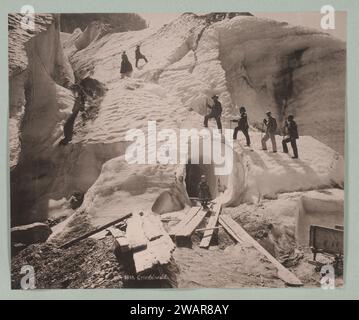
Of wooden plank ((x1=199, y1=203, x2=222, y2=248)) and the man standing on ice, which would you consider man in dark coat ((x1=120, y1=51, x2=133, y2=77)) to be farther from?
wooden plank ((x1=199, y1=203, x2=222, y2=248))

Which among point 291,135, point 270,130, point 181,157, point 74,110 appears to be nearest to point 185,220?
point 181,157

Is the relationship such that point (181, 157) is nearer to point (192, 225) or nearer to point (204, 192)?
point (204, 192)

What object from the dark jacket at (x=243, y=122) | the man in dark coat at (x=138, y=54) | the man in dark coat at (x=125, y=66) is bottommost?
the dark jacket at (x=243, y=122)

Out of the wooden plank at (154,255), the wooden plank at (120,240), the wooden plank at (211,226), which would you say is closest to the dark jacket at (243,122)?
the wooden plank at (211,226)

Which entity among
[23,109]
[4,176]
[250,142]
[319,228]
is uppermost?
[23,109]

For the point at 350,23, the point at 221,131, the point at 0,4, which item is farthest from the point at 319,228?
the point at 0,4

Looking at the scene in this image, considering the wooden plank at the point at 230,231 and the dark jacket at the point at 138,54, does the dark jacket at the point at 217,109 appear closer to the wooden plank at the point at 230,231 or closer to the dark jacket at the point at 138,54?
the dark jacket at the point at 138,54

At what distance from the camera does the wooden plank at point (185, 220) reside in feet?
12.3

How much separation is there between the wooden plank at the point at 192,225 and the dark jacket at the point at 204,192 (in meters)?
0.12

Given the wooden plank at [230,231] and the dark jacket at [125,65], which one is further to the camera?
the dark jacket at [125,65]

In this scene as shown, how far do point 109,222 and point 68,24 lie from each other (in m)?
1.81

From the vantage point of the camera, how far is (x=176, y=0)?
12.4 ft

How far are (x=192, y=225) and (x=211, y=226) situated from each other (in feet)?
0.55
